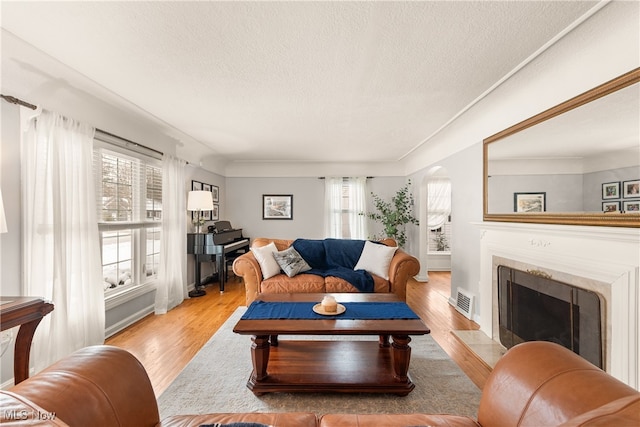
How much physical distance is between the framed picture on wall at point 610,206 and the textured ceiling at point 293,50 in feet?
3.60

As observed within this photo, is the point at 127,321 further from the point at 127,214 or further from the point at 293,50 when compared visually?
the point at 293,50

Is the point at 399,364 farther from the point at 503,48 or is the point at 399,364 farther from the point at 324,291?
the point at 503,48

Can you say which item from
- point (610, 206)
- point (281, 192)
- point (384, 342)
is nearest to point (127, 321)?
point (384, 342)

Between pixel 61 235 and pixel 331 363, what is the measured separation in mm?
2471

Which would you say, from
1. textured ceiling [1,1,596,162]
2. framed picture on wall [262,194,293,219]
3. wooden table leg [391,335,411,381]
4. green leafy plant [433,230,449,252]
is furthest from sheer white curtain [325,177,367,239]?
wooden table leg [391,335,411,381]

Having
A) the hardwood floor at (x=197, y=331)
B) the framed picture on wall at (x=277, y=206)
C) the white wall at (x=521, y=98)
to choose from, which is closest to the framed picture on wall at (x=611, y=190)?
the white wall at (x=521, y=98)

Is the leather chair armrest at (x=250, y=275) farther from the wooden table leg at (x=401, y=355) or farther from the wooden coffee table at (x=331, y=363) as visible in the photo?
the wooden table leg at (x=401, y=355)

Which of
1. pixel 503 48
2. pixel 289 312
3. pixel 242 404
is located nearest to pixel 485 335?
pixel 289 312

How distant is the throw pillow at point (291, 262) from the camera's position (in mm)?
3414

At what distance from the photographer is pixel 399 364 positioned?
6.15 ft

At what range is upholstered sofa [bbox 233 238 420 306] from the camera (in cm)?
322

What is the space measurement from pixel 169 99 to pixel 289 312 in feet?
7.53

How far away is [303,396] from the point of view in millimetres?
1850

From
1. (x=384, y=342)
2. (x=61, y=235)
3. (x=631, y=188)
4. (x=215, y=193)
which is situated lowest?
(x=384, y=342)
